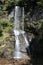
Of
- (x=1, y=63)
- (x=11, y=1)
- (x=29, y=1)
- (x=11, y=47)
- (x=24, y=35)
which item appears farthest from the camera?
(x=11, y=1)

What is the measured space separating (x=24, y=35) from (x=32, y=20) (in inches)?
25.4

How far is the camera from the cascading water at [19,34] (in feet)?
32.2

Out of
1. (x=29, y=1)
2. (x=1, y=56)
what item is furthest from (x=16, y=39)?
(x=29, y=1)

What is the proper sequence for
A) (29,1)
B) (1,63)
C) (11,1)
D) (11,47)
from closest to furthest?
(1,63), (11,47), (29,1), (11,1)

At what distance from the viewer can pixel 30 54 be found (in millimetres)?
9789

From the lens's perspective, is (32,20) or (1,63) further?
(32,20)

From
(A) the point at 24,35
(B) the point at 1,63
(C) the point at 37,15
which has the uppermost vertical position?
(C) the point at 37,15

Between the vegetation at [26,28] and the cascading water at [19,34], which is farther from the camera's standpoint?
the cascading water at [19,34]

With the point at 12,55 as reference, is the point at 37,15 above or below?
above

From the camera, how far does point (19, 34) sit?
10.5 metres

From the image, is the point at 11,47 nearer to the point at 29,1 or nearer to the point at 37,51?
the point at 37,51

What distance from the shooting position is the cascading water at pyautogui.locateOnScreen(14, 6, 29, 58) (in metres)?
9.82

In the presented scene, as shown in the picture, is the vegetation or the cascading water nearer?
the vegetation

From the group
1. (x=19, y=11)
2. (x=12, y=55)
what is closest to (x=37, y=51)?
(x=12, y=55)
